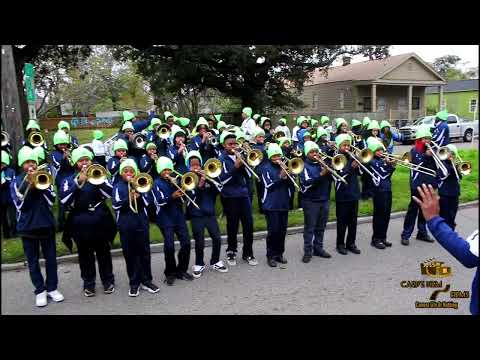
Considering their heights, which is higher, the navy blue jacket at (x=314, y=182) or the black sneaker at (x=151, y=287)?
the navy blue jacket at (x=314, y=182)

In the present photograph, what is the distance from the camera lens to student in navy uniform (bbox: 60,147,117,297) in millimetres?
4746

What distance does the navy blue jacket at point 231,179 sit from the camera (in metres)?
5.86

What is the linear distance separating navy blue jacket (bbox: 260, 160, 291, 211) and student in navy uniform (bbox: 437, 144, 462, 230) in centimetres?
262

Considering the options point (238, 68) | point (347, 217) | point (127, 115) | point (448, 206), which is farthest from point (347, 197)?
point (127, 115)

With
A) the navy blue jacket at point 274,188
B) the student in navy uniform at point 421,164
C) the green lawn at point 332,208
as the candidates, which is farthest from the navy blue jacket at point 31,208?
the student in navy uniform at point 421,164

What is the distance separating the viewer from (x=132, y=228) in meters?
4.91

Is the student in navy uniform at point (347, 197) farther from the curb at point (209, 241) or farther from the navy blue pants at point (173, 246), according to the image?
the navy blue pants at point (173, 246)

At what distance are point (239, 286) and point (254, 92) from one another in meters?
4.36

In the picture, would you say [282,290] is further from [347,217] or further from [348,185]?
[348,185]

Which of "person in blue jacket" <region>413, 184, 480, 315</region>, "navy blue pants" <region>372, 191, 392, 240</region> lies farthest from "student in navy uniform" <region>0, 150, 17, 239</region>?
"navy blue pants" <region>372, 191, 392, 240</region>

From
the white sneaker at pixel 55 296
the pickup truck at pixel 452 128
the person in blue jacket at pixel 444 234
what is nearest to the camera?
the person in blue jacket at pixel 444 234

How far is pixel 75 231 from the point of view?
16.0 feet

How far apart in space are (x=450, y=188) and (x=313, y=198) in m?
2.30

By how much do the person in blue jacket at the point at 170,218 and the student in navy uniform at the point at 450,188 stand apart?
13.6 ft
